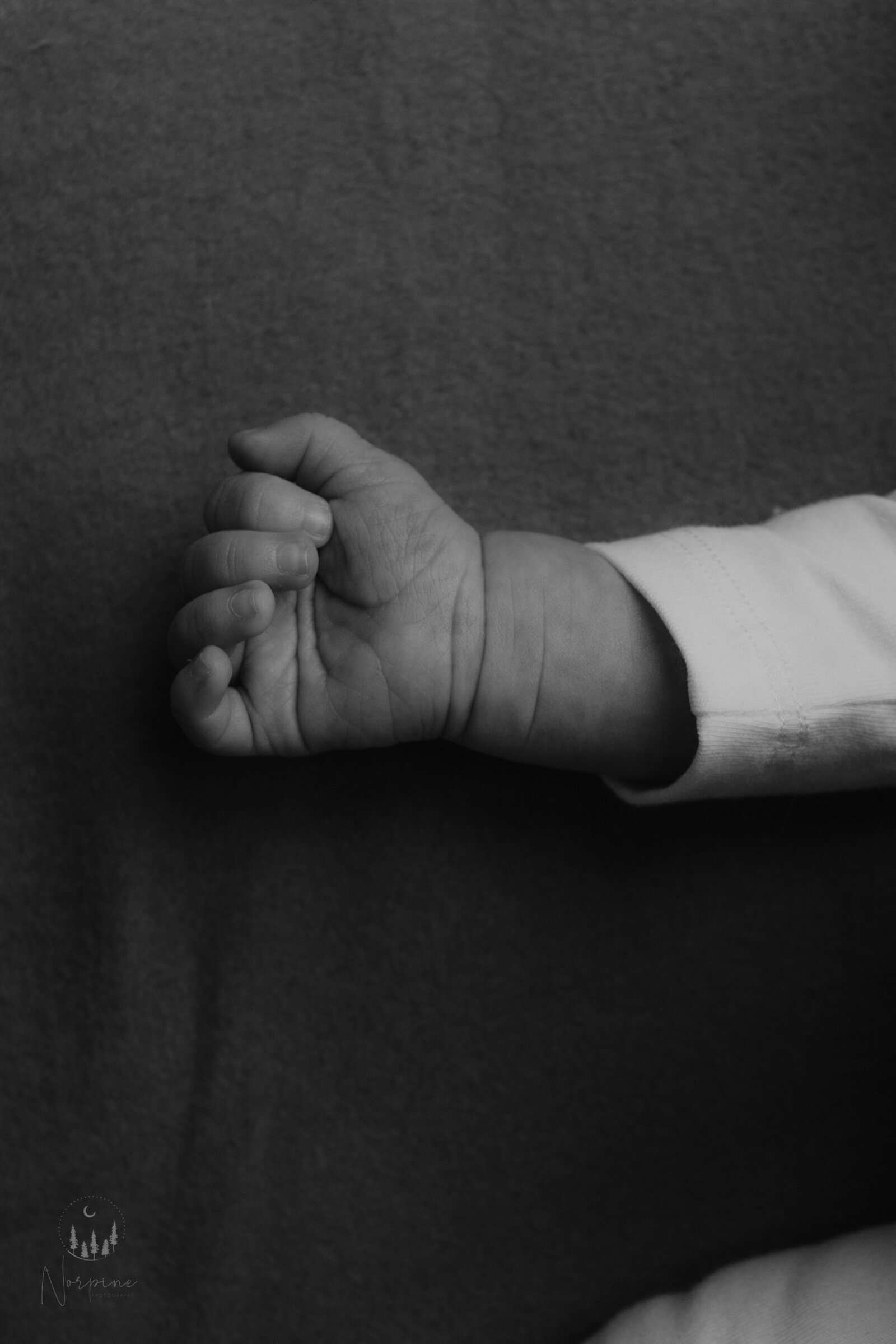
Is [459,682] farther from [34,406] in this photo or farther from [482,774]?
[34,406]

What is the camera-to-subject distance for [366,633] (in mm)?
710

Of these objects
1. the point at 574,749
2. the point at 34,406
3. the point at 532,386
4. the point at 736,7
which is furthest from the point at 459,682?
the point at 736,7

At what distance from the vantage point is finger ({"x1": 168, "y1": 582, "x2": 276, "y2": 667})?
0.65 m

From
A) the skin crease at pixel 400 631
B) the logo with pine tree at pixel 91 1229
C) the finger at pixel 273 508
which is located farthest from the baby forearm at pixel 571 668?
the logo with pine tree at pixel 91 1229

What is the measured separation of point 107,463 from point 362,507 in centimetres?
19

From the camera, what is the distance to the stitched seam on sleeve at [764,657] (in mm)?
725

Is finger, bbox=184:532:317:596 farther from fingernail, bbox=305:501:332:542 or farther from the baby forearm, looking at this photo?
the baby forearm

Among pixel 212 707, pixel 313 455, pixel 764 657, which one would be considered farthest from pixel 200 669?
pixel 764 657

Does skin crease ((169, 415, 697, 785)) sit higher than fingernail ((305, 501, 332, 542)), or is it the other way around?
fingernail ((305, 501, 332, 542))

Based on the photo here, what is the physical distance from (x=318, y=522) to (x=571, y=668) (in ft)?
0.56

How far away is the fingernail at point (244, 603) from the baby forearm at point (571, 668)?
141 mm

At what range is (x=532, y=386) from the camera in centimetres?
82
